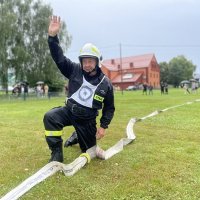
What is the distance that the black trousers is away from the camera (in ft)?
19.2

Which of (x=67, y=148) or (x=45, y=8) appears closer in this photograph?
(x=67, y=148)

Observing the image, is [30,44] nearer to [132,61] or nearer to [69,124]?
[69,124]

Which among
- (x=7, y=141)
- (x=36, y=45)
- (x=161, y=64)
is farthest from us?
(x=161, y=64)

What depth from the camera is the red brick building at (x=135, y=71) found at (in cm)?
11488

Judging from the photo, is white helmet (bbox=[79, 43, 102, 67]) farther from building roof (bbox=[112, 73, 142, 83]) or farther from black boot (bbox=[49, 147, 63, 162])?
building roof (bbox=[112, 73, 142, 83])

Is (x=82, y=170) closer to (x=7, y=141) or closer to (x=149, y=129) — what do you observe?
(x=7, y=141)

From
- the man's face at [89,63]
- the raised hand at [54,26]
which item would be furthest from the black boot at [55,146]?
the raised hand at [54,26]

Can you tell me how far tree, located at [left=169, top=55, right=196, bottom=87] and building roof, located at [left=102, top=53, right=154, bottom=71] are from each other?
943cm

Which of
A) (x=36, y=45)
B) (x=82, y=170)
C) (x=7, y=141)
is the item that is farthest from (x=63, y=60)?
(x=36, y=45)

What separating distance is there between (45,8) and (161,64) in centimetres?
8799

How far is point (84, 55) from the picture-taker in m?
5.86

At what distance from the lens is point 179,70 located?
122m

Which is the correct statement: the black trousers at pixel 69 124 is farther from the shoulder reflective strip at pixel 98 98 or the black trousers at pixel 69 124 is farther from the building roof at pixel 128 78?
the building roof at pixel 128 78

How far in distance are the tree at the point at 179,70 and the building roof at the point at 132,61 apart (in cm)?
943
